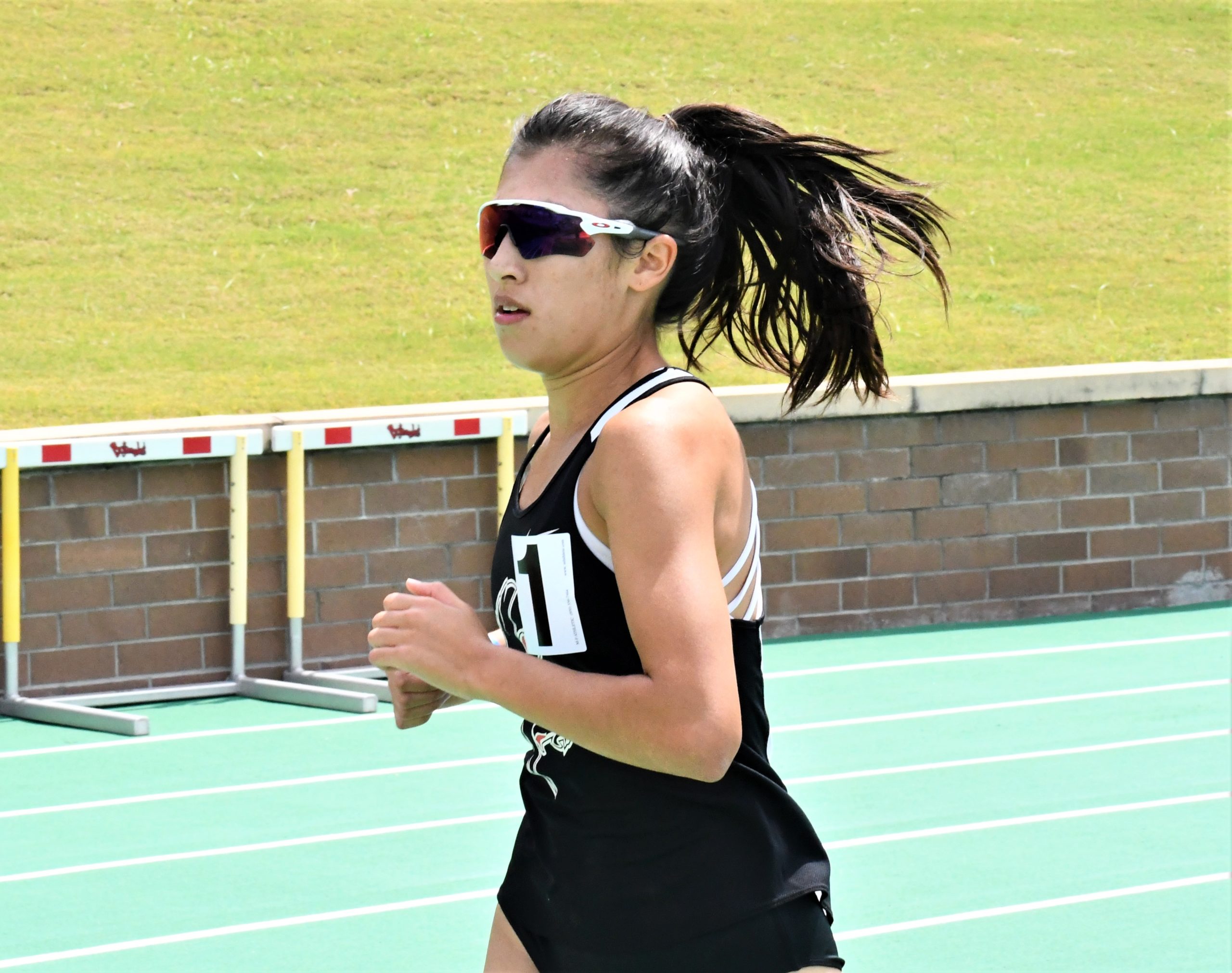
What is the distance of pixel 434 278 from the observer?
13555 millimetres

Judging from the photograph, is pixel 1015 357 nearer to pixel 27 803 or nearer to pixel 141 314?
pixel 141 314

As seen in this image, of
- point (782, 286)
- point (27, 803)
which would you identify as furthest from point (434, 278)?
point (782, 286)

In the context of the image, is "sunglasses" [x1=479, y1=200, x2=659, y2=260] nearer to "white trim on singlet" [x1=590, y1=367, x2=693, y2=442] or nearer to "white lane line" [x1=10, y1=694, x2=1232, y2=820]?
"white trim on singlet" [x1=590, y1=367, x2=693, y2=442]

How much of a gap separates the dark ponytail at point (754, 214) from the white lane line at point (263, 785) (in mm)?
3977

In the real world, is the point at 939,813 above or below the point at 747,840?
below

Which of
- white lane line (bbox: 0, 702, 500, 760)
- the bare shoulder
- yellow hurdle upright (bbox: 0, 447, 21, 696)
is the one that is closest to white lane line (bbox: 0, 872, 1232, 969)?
white lane line (bbox: 0, 702, 500, 760)

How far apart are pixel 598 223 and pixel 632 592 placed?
0.49 metres

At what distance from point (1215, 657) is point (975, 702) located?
64.2 inches

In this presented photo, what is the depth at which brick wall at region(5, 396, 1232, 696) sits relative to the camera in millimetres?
7719

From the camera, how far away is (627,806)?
210 centimetres

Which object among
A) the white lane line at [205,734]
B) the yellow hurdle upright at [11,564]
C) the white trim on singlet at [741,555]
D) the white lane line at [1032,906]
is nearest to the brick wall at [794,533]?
the yellow hurdle upright at [11,564]

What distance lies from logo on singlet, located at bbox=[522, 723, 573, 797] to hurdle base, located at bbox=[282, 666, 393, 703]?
560 centimetres

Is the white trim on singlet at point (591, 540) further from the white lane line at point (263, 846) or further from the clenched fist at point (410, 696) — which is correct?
the white lane line at point (263, 846)

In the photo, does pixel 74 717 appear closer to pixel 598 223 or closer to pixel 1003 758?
pixel 1003 758
